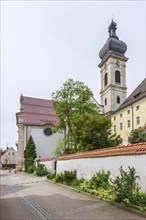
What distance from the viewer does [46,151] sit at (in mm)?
53281

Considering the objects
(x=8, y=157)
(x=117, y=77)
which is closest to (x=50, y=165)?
(x=117, y=77)

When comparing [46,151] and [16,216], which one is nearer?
[16,216]

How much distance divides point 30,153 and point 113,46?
31989 mm

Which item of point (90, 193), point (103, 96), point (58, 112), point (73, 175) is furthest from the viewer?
point (103, 96)

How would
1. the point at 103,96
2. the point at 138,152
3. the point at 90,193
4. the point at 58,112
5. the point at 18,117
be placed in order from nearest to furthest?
1. the point at 138,152
2. the point at 90,193
3. the point at 58,112
4. the point at 18,117
5. the point at 103,96

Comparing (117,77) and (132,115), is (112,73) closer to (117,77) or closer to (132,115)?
(117,77)

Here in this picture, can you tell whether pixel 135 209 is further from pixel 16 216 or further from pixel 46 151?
pixel 46 151

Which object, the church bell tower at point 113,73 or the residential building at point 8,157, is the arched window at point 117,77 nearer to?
the church bell tower at point 113,73

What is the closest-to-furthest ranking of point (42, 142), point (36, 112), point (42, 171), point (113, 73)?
1. point (42, 171)
2. point (42, 142)
3. point (36, 112)
4. point (113, 73)

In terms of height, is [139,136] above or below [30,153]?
above

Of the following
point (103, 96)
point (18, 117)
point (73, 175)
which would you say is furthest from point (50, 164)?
point (103, 96)

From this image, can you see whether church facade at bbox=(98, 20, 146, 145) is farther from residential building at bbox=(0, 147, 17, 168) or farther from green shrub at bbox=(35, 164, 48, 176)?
residential building at bbox=(0, 147, 17, 168)

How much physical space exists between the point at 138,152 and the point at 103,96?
52.4 metres

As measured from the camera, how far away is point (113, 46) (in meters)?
59.9
